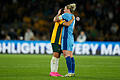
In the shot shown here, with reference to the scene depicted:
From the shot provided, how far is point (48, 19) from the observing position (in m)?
26.0

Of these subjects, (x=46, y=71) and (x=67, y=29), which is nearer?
(x=67, y=29)

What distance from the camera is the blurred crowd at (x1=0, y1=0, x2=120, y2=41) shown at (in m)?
25.1

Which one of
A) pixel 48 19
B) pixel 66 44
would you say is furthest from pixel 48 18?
pixel 66 44

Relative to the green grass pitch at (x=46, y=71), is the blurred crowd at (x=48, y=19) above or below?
above

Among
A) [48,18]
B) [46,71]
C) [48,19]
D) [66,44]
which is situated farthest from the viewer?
[48,18]

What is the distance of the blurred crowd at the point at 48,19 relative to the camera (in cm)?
2508

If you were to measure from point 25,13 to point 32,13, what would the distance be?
0.53 m

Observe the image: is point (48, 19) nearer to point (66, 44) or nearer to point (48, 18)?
point (48, 18)

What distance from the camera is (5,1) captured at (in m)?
27.1

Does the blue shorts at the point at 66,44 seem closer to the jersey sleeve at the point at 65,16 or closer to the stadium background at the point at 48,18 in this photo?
the jersey sleeve at the point at 65,16

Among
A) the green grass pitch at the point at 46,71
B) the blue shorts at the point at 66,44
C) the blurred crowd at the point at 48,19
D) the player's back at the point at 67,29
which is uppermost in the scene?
the blurred crowd at the point at 48,19

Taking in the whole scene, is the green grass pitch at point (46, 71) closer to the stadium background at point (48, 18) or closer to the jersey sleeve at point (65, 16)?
the jersey sleeve at point (65, 16)

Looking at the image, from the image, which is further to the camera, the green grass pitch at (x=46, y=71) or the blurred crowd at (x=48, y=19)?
the blurred crowd at (x=48, y=19)

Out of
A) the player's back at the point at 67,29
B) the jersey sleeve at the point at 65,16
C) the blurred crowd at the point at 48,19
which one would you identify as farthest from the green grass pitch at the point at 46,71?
the blurred crowd at the point at 48,19
